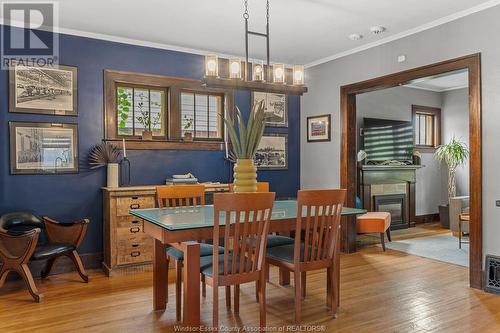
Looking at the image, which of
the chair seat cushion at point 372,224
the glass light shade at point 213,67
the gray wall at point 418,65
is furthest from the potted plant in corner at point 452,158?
the glass light shade at point 213,67

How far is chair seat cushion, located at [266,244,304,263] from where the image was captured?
292cm

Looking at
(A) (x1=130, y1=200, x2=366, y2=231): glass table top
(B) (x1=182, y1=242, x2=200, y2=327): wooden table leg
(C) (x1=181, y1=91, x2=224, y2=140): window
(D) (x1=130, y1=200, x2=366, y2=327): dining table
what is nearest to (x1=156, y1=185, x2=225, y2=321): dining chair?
(D) (x1=130, y1=200, x2=366, y2=327): dining table

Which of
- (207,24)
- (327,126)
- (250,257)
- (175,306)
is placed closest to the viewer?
(250,257)

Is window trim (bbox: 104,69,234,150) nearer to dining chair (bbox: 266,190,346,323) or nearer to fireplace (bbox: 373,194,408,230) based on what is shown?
dining chair (bbox: 266,190,346,323)

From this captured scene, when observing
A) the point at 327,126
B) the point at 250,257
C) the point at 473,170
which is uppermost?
the point at 327,126

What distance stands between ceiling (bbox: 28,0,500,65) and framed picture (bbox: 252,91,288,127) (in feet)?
2.80

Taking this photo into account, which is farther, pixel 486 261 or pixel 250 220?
pixel 486 261

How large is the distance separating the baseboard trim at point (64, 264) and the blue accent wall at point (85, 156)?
0.23 feet

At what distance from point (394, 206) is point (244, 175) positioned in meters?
4.58

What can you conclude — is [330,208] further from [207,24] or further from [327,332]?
[207,24]

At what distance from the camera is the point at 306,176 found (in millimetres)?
5875

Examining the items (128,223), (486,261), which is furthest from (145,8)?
(486,261)

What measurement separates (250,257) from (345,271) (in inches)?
80.5

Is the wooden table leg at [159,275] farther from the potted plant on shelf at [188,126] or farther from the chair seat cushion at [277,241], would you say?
the potted plant on shelf at [188,126]
